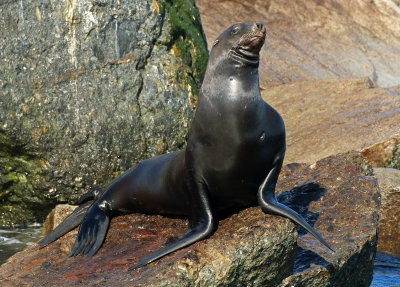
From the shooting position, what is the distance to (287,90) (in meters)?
12.0

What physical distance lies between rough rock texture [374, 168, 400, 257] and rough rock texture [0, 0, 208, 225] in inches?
98.9

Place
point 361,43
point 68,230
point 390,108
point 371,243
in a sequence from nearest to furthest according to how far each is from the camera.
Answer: point 371,243 → point 68,230 → point 390,108 → point 361,43

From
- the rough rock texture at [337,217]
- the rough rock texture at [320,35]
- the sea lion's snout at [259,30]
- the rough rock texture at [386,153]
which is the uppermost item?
the sea lion's snout at [259,30]

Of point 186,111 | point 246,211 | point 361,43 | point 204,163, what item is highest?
point 204,163

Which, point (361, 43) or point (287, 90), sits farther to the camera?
point (361, 43)

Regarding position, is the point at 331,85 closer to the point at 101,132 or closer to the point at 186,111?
the point at 186,111

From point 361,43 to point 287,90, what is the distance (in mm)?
5304

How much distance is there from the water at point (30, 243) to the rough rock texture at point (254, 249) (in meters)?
0.91

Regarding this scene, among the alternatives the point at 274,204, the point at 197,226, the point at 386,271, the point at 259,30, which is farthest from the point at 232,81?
the point at 386,271

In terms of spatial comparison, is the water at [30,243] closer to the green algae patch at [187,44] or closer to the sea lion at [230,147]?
the sea lion at [230,147]

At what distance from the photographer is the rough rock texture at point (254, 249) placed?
375 cm

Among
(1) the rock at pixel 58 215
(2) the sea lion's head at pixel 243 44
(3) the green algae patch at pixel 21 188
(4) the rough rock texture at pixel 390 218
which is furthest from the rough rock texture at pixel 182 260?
(3) the green algae patch at pixel 21 188

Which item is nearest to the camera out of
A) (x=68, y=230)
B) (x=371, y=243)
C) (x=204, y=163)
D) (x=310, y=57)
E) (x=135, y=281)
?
(x=135, y=281)

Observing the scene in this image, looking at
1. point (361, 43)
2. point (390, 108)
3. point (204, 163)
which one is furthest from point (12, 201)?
point (361, 43)
